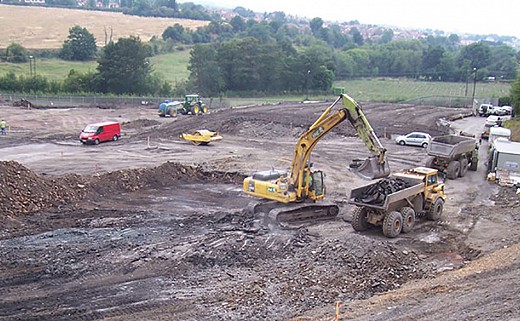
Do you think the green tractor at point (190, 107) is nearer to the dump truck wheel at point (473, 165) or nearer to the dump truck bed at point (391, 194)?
the dump truck wheel at point (473, 165)

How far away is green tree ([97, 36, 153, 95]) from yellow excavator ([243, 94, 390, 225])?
188 feet

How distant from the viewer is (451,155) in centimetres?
2891

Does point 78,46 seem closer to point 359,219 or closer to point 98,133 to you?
point 98,133

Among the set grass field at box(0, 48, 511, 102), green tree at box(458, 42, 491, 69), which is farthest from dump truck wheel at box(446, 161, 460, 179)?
green tree at box(458, 42, 491, 69)

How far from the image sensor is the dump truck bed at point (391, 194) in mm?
18203

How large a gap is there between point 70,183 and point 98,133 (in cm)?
1585

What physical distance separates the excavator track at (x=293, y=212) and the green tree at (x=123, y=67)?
190 ft

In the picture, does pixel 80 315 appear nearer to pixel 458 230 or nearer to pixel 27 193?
pixel 27 193

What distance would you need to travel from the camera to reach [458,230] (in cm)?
2020

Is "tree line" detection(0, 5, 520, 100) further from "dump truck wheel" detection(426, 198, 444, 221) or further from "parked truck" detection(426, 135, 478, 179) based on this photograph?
"dump truck wheel" detection(426, 198, 444, 221)

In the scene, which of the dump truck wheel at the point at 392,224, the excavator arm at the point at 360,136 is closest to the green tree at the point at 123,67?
the excavator arm at the point at 360,136

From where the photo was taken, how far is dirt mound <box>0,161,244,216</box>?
67.7ft

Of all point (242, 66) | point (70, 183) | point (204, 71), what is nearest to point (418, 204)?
point (70, 183)

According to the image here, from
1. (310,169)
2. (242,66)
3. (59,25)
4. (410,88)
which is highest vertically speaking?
(59,25)
